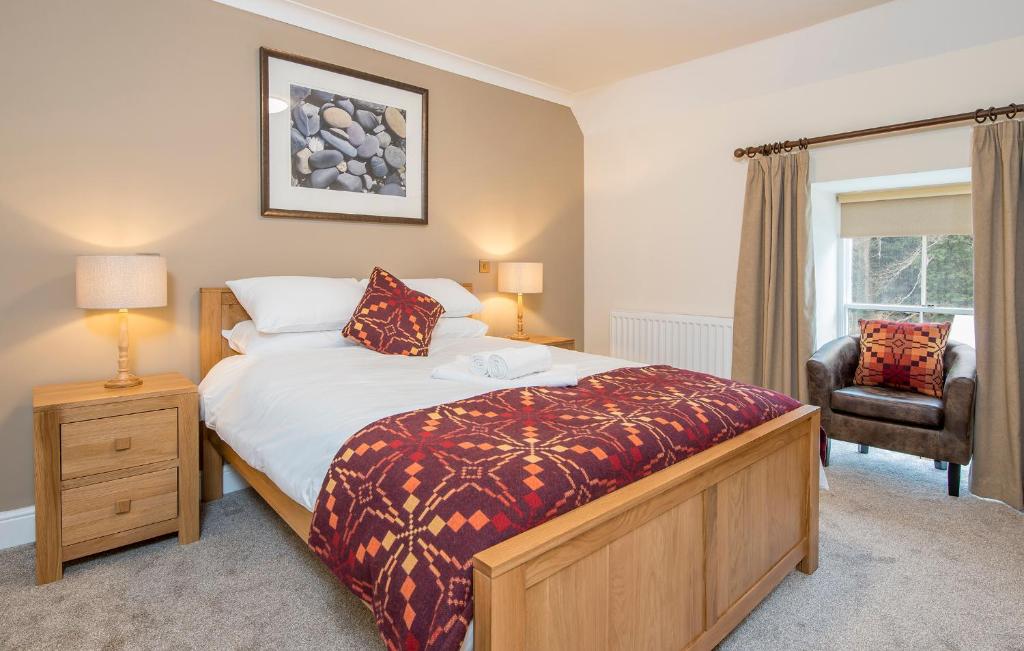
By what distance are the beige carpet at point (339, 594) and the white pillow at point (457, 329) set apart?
48.9 inches

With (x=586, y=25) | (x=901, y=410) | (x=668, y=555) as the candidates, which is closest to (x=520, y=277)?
(x=586, y=25)

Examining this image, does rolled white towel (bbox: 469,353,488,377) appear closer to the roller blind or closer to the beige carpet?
the beige carpet

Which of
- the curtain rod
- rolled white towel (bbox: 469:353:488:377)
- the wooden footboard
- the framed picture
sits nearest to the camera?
the wooden footboard

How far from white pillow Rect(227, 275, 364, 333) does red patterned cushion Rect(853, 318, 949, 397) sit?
2.89 m

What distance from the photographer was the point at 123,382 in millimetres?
2387

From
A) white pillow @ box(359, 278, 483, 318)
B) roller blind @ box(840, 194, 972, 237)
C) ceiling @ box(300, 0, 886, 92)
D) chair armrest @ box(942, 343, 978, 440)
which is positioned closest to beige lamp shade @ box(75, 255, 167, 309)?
white pillow @ box(359, 278, 483, 318)

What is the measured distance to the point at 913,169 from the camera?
3.10 m

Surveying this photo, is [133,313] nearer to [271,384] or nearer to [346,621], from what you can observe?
[271,384]

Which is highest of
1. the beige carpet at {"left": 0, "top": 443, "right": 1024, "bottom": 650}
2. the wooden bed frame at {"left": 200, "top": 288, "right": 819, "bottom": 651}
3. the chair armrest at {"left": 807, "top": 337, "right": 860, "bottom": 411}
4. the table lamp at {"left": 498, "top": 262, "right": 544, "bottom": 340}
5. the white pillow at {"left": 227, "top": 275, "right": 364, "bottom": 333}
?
the table lamp at {"left": 498, "top": 262, "right": 544, "bottom": 340}

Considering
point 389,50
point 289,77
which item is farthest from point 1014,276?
point 289,77

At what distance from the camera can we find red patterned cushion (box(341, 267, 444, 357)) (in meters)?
2.76

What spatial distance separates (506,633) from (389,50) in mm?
3326

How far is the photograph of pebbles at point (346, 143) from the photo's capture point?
3.12m

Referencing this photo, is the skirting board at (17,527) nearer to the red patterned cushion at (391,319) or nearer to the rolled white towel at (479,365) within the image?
the red patterned cushion at (391,319)
